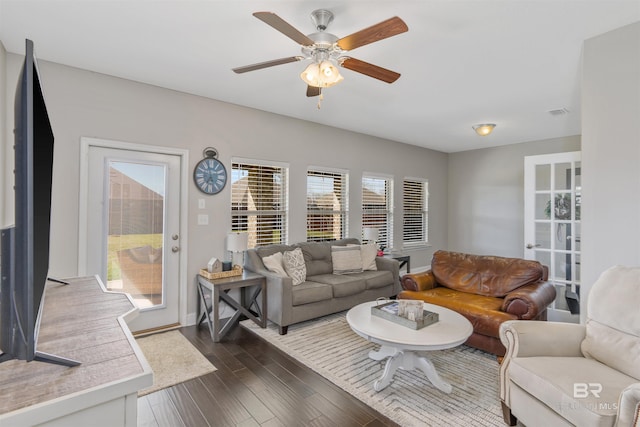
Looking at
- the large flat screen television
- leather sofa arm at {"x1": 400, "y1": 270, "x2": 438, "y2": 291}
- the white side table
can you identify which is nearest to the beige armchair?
leather sofa arm at {"x1": 400, "y1": 270, "x2": 438, "y2": 291}

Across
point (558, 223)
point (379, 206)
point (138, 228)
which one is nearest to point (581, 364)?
point (558, 223)

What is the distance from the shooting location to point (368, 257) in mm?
4633

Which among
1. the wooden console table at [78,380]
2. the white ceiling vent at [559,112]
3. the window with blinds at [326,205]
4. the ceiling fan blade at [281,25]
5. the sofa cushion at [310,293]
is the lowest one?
the sofa cushion at [310,293]

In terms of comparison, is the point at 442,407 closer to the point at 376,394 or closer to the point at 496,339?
the point at 376,394

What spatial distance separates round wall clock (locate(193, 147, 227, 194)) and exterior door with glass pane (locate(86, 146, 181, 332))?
227 millimetres

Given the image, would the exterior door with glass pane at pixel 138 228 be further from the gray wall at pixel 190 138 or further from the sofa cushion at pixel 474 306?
the sofa cushion at pixel 474 306

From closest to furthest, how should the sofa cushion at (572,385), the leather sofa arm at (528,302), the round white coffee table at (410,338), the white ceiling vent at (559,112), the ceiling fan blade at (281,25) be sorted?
1. the sofa cushion at (572,385)
2. the ceiling fan blade at (281,25)
3. the round white coffee table at (410,338)
4. the leather sofa arm at (528,302)
5. the white ceiling vent at (559,112)

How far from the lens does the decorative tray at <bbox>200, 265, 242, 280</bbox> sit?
11.4 ft

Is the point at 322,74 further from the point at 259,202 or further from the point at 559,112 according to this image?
the point at 559,112

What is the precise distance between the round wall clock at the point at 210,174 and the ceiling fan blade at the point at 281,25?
86.3 inches

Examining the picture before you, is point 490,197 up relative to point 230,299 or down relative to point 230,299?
up

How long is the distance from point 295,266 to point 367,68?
2.36 metres

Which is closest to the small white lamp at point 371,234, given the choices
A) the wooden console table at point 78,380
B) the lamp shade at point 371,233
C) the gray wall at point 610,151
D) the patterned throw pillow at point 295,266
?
the lamp shade at point 371,233

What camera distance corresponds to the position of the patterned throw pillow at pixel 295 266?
3779 mm
